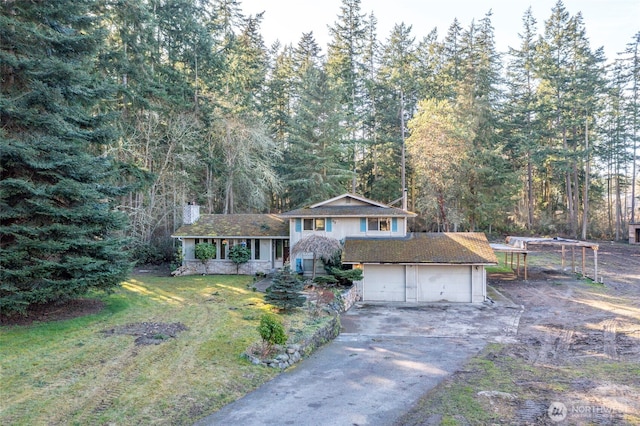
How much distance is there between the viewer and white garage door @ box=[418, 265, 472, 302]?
18.5 meters

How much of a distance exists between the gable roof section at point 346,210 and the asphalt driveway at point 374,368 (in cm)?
612

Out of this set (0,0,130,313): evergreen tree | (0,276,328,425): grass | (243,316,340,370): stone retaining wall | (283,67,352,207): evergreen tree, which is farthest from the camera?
(283,67,352,207): evergreen tree

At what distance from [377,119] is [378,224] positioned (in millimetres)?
20746

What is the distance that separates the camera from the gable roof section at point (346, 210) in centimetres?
2167

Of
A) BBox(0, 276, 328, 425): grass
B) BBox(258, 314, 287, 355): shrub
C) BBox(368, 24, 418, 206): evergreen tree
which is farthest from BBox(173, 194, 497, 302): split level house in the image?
BBox(368, 24, 418, 206): evergreen tree

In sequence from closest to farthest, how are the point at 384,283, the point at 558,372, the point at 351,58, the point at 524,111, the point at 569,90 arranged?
1. the point at 558,372
2. the point at 384,283
3. the point at 569,90
4. the point at 524,111
5. the point at 351,58

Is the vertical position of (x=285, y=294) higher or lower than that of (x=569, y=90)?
lower

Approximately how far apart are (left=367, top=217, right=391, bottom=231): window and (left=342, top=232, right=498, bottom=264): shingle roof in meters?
0.83

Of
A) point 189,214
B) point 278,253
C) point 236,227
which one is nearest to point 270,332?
point 278,253

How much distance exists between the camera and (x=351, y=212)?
22.1m

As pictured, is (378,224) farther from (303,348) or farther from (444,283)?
(303,348)

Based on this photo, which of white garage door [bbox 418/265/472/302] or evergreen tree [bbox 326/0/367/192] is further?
evergreen tree [bbox 326/0/367/192]

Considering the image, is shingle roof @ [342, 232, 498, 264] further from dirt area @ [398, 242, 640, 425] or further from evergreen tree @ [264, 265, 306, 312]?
evergreen tree @ [264, 265, 306, 312]

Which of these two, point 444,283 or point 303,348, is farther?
point 444,283
